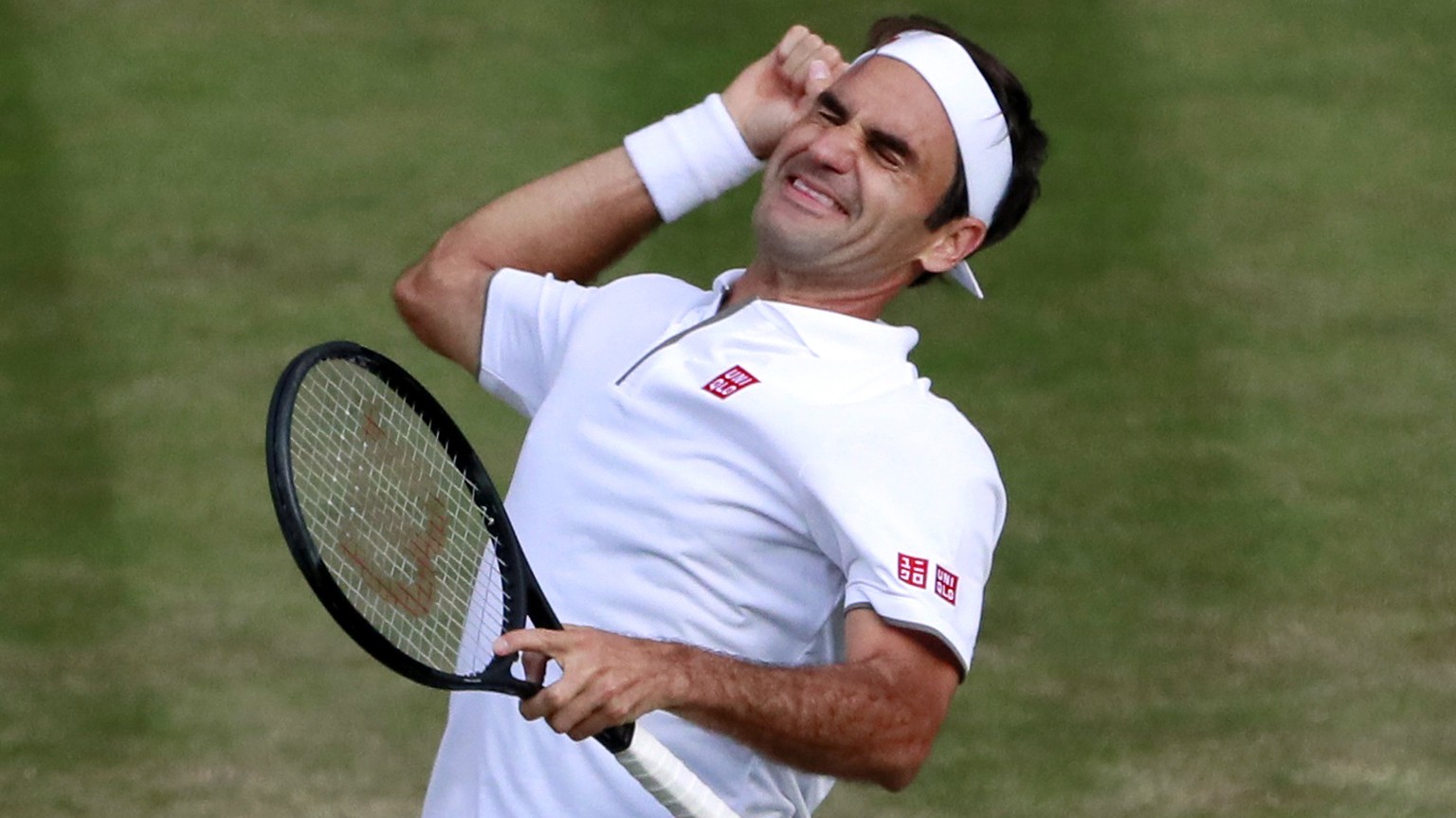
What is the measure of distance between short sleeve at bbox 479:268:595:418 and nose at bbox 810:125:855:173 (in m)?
0.52

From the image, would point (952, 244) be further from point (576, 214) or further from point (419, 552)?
point (419, 552)

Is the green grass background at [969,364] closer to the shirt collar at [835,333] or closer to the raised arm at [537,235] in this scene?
the raised arm at [537,235]

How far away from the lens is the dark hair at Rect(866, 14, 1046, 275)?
428cm

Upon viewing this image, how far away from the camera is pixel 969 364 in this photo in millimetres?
7504

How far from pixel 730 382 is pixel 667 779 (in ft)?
2.25

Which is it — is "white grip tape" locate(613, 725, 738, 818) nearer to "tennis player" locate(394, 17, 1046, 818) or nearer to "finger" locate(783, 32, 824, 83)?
"tennis player" locate(394, 17, 1046, 818)

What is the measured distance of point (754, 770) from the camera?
4000 millimetres

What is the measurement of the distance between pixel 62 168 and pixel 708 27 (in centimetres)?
226

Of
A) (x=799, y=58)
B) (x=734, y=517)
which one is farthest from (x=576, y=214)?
(x=734, y=517)

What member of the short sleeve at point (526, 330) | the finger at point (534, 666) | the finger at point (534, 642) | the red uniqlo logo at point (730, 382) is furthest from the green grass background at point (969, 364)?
the finger at point (534, 642)

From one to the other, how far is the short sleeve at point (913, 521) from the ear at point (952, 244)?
496 millimetres

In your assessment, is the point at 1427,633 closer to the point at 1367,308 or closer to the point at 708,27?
the point at 1367,308

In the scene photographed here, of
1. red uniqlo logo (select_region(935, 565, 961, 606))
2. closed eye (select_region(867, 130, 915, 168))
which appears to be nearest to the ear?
closed eye (select_region(867, 130, 915, 168))

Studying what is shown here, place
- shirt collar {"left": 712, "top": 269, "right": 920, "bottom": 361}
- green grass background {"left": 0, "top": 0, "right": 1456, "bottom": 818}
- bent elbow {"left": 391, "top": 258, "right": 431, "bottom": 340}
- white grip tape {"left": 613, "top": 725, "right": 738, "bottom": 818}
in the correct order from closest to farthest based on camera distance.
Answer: white grip tape {"left": 613, "top": 725, "right": 738, "bottom": 818}, shirt collar {"left": 712, "top": 269, "right": 920, "bottom": 361}, bent elbow {"left": 391, "top": 258, "right": 431, "bottom": 340}, green grass background {"left": 0, "top": 0, "right": 1456, "bottom": 818}
